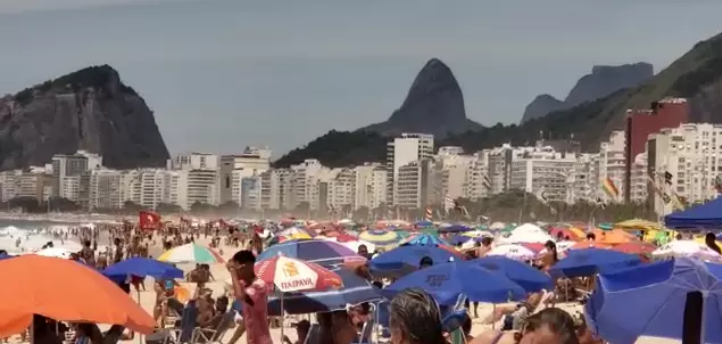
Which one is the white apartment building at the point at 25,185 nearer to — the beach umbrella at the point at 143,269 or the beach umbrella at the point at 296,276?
the beach umbrella at the point at 143,269

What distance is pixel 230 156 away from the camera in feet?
643

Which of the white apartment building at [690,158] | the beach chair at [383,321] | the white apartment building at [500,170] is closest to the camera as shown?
the beach chair at [383,321]

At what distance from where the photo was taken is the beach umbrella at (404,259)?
1209cm

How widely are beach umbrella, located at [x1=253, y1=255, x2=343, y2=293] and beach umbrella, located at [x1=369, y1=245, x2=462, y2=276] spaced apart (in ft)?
15.8

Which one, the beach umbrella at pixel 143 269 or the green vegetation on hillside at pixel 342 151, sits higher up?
the green vegetation on hillside at pixel 342 151

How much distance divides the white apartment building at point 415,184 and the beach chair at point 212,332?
13190cm

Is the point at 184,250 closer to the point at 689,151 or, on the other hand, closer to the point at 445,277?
Answer: the point at 445,277

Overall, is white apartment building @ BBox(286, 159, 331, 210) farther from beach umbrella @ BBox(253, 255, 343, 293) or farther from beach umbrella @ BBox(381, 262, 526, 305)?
beach umbrella @ BBox(253, 255, 343, 293)

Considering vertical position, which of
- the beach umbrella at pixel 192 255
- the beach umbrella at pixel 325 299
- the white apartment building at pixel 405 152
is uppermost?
the white apartment building at pixel 405 152

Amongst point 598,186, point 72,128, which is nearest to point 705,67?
point 598,186

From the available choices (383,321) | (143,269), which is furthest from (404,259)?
(383,321)

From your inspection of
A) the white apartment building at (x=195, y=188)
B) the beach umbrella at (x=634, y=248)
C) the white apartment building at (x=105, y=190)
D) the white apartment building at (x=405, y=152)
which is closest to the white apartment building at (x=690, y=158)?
the white apartment building at (x=405, y=152)

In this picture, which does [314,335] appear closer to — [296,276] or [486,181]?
[296,276]

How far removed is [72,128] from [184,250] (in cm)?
18799
